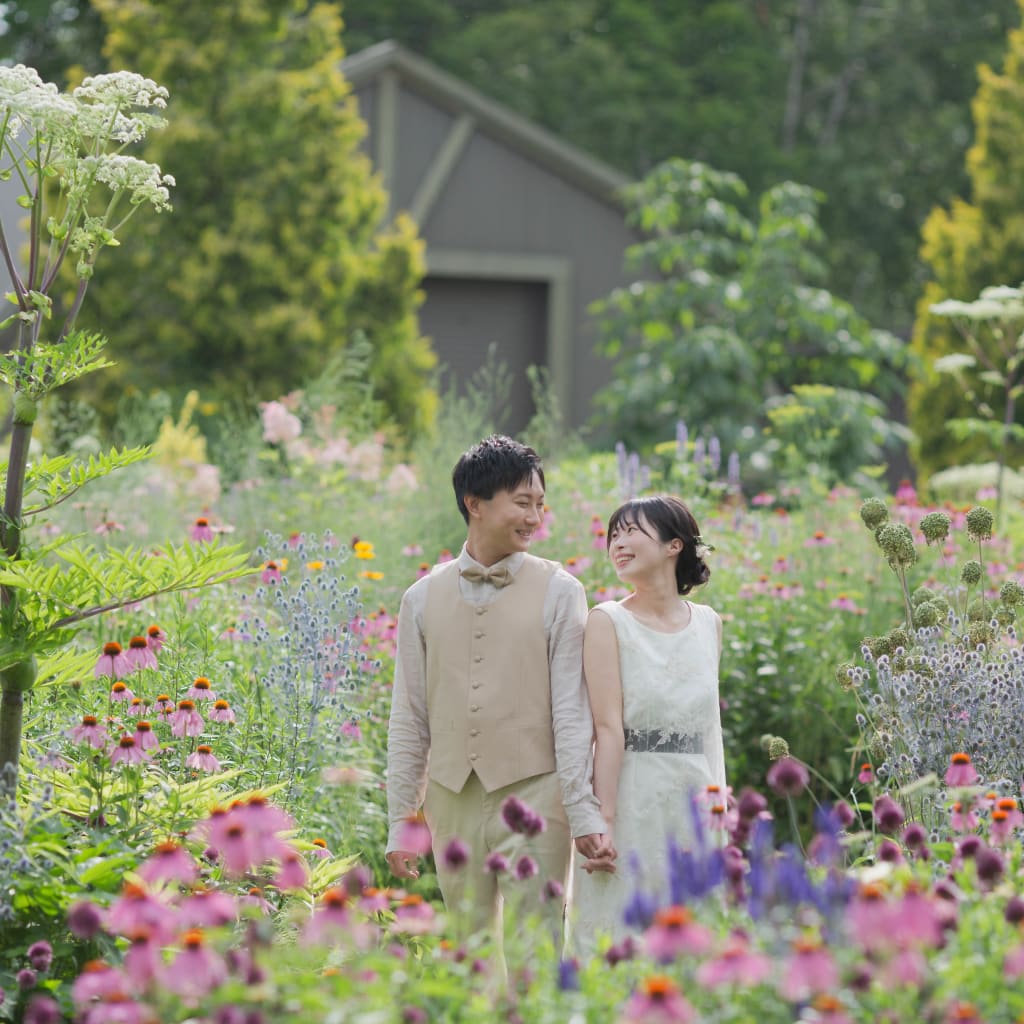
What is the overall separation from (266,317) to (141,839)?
28.4ft

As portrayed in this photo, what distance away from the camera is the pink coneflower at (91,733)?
311 cm

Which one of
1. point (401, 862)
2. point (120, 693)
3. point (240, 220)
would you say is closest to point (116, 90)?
point (120, 693)

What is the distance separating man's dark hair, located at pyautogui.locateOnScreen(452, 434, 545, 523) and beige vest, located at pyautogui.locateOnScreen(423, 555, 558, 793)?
8.4 inches

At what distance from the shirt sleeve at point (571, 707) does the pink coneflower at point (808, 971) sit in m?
1.35

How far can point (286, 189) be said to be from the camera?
11625 mm

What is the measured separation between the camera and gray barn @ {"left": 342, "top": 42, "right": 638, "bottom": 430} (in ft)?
51.7

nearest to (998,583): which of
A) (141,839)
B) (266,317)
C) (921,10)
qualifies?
(141,839)

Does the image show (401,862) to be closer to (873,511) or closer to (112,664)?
(112,664)

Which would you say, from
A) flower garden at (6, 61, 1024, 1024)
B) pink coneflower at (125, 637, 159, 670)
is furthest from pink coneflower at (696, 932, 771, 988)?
pink coneflower at (125, 637, 159, 670)

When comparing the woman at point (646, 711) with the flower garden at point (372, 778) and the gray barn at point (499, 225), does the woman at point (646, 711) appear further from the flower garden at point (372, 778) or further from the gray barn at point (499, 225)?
the gray barn at point (499, 225)

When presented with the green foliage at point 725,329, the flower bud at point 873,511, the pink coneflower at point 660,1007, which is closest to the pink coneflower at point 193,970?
the pink coneflower at point 660,1007

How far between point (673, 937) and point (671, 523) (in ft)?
5.57

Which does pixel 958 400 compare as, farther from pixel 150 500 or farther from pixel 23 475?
pixel 23 475

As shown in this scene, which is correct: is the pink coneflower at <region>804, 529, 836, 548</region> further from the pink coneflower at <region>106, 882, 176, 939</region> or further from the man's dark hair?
the pink coneflower at <region>106, 882, 176, 939</region>
